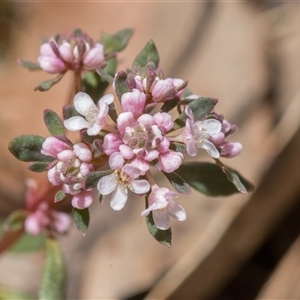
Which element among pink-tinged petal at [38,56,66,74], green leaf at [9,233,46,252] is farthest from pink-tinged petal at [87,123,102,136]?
green leaf at [9,233,46,252]

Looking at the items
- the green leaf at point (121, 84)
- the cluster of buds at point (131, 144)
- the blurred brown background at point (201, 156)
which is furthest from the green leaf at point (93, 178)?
the blurred brown background at point (201, 156)

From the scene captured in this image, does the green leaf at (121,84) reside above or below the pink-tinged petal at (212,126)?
below

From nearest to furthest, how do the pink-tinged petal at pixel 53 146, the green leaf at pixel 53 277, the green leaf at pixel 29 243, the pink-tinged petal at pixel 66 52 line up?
the pink-tinged petal at pixel 53 146 < the pink-tinged petal at pixel 66 52 < the green leaf at pixel 53 277 < the green leaf at pixel 29 243

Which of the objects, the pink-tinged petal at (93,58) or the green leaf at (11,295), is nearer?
the pink-tinged petal at (93,58)

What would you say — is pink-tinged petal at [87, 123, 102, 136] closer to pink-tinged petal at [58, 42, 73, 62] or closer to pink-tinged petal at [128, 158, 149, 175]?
pink-tinged petal at [128, 158, 149, 175]

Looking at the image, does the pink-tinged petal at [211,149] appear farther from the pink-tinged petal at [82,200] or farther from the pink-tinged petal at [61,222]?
the pink-tinged petal at [61,222]

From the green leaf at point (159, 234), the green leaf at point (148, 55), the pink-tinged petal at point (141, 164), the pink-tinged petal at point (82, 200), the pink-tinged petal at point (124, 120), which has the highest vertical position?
the green leaf at point (148, 55)
